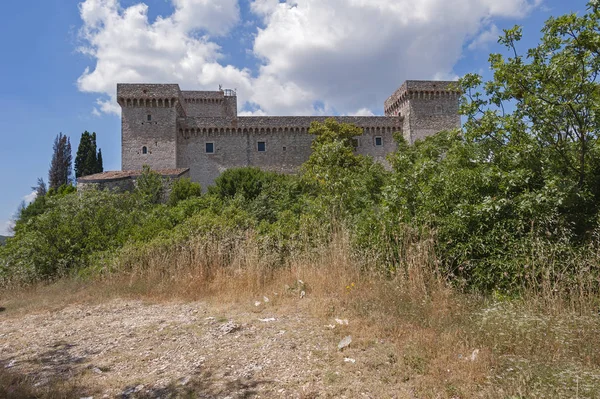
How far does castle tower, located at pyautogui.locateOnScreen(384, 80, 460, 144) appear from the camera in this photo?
26.6 m

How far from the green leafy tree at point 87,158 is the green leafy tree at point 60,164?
6731mm

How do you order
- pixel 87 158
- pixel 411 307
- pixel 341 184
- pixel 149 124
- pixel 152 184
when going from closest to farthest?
pixel 411 307
pixel 341 184
pixel 152 184
pixel 149 124
pixel 87 158

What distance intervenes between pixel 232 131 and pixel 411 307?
23445 millimetres

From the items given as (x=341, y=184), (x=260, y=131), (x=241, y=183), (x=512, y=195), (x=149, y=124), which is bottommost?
(x=512, y=195)

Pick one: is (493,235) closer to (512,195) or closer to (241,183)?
(512,195)

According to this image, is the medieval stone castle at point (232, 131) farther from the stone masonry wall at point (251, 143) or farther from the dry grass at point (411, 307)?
the dry grass at point (411, 307)

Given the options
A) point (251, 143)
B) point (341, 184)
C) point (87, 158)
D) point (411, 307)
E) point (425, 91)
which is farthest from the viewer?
point (87, 158)

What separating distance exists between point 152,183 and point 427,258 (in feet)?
56.7

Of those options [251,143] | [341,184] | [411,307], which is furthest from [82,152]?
[411,307]

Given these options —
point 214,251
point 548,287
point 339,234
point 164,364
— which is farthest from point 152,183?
point 548,287

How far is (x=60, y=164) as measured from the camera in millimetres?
39094

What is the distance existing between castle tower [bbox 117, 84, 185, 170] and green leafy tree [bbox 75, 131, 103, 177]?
10054mm

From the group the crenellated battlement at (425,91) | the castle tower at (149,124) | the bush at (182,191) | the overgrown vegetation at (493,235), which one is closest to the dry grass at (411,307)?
the overgrown vegetation at (493,235)

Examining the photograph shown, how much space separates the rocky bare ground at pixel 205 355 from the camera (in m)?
3.16
